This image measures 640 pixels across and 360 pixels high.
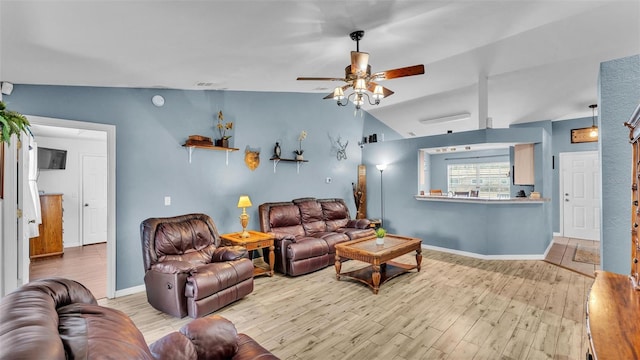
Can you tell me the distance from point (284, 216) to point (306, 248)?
2.82 feet

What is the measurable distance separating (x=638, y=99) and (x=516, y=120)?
4367 millimetres

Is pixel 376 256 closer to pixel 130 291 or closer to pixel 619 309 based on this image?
pixel 619 309

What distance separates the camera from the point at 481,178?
8.81 m

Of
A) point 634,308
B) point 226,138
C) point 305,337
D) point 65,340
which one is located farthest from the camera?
point 226,138

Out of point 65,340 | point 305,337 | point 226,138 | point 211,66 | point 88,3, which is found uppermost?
point 211,66

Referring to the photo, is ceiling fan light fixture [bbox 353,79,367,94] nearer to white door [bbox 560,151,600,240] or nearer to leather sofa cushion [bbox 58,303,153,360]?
leather sofa cushion [bbox 58,303,153,360]

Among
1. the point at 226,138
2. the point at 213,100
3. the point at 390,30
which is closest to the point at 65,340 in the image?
the point at 390,30

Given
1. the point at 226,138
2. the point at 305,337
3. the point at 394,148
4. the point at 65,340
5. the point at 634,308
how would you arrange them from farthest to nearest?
the point at 394,148
the point at 226,138
the point at 305,337
the point at 634,308
the point at 65,340

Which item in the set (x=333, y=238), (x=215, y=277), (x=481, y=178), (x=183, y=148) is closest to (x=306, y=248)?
(x=333, y=238)

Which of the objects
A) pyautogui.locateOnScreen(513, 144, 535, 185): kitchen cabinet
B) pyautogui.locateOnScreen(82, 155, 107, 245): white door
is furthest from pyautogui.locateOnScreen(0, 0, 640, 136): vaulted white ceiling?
pyautogui.locateOnScreen(82, 155, 107, 245): white door

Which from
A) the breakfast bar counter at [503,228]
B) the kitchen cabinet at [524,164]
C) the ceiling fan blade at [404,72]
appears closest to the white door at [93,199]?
the ceiling fan blade at [404,72]

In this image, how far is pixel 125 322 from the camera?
1127 mm

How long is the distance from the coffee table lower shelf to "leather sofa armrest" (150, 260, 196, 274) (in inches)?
75.6

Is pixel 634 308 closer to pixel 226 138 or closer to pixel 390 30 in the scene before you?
pixel 390 30
